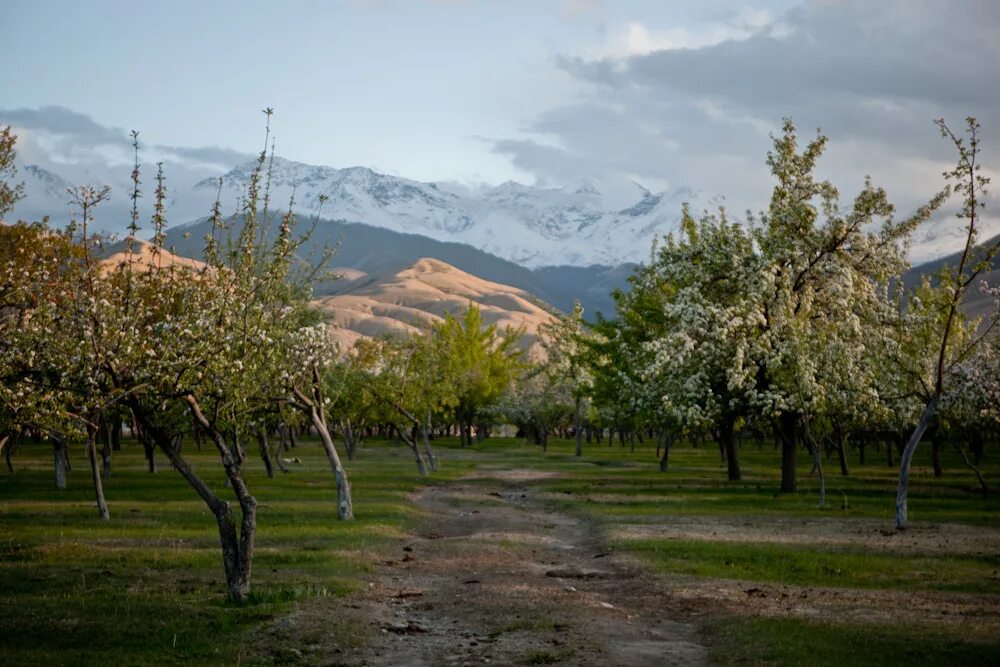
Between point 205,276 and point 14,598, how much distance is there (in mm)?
9665

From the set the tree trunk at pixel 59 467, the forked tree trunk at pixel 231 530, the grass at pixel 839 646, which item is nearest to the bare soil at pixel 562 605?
the grass at pixel 839 646

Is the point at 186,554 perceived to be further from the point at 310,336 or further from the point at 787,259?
the point at 787,259

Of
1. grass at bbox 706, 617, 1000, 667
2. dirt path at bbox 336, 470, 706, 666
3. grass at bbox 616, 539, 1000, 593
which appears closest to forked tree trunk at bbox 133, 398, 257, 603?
dirt path at bbox 336, 470, 706, 666

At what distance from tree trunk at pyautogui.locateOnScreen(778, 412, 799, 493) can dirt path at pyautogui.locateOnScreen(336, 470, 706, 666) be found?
1665 cm

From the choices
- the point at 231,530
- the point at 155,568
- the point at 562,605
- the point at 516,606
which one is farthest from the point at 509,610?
the point at 155,568

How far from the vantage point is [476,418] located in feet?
458

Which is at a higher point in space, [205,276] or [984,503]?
[205,276]

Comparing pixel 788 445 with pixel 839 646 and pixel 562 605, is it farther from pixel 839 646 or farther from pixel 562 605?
A: pixel 839 646

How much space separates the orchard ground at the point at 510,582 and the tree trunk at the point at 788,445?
2.97 metres

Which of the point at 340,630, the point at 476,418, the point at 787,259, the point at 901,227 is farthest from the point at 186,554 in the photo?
the point at 476,418

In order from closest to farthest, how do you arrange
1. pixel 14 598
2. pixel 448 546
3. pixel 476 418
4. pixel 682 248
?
pixel 14 598 < pixel 448 546 < pixel 682 248 < pixel 476 418

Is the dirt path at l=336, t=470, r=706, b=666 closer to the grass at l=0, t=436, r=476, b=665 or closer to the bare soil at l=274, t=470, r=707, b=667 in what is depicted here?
the bare soil at l=274, t=470, r=707, b=667

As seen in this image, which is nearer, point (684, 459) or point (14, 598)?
point (14, 598)

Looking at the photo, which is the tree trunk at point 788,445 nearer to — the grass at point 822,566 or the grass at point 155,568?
the grass at point 822,566
